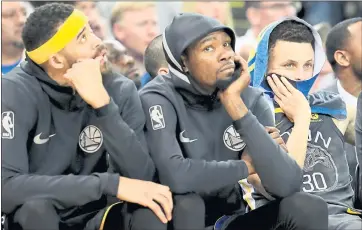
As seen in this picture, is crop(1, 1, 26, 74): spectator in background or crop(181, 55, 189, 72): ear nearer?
crop(181, 55, 189, 72): ear

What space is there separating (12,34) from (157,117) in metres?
1.15

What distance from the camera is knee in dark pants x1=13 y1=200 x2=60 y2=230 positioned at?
2004mm

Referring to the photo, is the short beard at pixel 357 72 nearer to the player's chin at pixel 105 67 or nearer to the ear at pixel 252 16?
the ear at pixel 252 16

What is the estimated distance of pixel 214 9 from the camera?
11.9 ft

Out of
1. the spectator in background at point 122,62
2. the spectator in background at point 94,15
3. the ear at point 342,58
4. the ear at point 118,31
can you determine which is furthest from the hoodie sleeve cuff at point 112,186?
the ear at point 118,31

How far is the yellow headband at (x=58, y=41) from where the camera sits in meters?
2.24

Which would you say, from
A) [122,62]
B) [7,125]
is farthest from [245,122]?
[122,62]

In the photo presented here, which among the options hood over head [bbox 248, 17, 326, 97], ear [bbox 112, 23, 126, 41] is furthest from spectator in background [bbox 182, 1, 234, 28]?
hood over head [bbox 248, 17, 326, 97]

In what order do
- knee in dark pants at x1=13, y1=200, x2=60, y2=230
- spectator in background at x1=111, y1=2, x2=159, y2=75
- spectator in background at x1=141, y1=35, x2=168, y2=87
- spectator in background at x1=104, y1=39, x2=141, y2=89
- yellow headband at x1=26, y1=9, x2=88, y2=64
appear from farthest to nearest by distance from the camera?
spectator in background at x1=111, y1=2, x2=159, y2=75 → spectator in background at x1=104, y1=39, x2=141, y2=89 → spectator in background at x1=141, y1=35, x2=168, y2=87 → yellow headband at x1=26, y1=9, x2=88, y2=64 → knee in dark pants at x1=13, y1=200, x2=60, y2=230

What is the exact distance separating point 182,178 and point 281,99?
1.69 feet

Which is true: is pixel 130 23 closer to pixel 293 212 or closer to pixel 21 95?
A: pixel 21 95

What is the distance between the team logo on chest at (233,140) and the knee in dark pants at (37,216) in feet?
1.89

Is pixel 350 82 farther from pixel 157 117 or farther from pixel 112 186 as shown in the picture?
pixel 112 186

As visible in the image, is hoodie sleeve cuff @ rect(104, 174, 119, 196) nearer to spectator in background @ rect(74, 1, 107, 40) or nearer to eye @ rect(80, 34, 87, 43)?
eye @ rect(80, 34, 87, 43)
